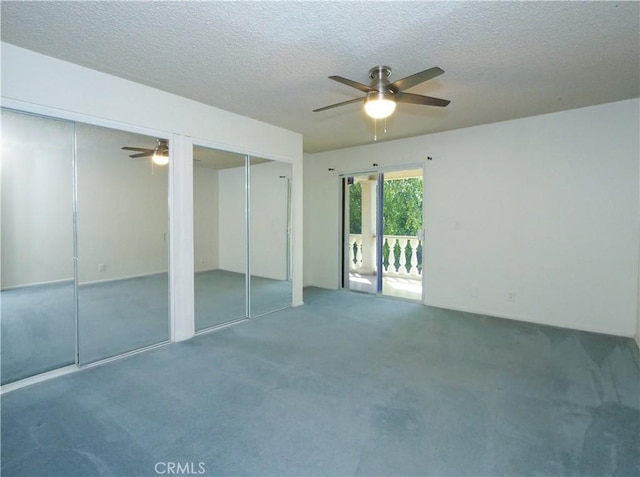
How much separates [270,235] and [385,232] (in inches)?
110

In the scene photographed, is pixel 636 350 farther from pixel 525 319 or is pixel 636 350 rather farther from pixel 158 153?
pixel 158 153

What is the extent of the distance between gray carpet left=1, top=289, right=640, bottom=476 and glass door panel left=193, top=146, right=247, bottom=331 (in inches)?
25.8

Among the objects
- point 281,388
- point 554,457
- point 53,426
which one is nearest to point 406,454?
point 554,457

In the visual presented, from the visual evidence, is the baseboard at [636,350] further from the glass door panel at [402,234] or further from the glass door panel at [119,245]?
the glass door panel at [119,245]

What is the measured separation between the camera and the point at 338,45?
2.32m

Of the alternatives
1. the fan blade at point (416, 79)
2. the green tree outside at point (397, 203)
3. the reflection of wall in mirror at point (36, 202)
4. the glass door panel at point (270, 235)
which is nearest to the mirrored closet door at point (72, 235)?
the reflection of wall in mirror at point (36, 202)

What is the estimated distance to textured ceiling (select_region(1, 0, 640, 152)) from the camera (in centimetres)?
195

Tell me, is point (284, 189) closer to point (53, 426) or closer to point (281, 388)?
point (281, 388)

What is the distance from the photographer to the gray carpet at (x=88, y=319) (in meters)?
2.70

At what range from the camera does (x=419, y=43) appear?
230 centimetres

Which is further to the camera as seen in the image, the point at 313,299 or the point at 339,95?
the point at 313,299

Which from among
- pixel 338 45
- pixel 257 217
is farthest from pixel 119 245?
pixel 338 45

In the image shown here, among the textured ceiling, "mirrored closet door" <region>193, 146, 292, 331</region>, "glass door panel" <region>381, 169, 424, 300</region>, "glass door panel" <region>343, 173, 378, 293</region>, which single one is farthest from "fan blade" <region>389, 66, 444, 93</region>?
"glass door panel" <region>343, 173, 378, 293</region>

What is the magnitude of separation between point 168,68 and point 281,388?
276 cm
